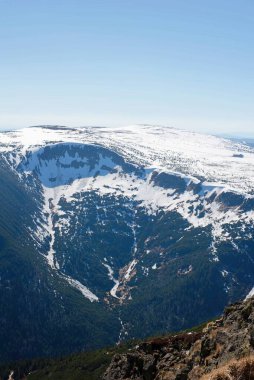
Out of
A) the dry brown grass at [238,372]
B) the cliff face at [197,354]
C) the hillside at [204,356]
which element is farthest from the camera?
the cliff face at [197,354]

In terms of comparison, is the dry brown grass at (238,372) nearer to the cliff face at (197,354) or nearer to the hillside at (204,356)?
the hillside at (204,356)

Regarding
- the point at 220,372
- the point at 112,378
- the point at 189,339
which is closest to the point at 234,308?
the point at 189,339

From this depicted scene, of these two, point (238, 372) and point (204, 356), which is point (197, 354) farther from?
point (238, 372)

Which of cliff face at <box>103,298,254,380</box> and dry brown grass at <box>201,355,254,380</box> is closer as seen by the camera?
dry brown grass at <box>201,355,254,380</box>

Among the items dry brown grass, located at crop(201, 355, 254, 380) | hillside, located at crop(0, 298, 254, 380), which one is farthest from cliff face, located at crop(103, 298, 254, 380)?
dry brown grass, located at crop(201, 355, 254, 380)

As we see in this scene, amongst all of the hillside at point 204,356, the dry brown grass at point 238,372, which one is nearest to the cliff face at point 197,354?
the hillside at point 204,356

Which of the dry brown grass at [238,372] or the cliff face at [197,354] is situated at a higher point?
the dry brown grass at [238,372]

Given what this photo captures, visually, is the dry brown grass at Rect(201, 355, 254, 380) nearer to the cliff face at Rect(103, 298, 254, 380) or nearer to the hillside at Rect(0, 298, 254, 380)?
the hillside at Rect(0, 298, 254, 380)

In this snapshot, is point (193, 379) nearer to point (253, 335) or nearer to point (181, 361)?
point (253, 335)
